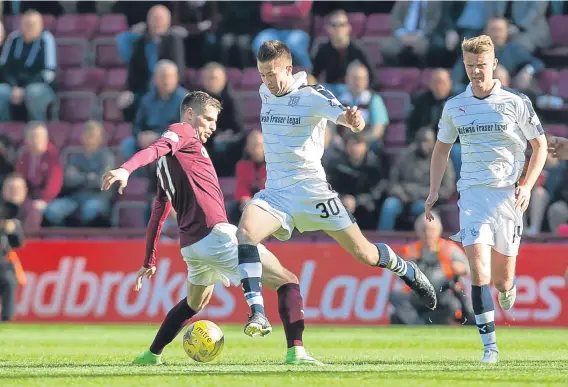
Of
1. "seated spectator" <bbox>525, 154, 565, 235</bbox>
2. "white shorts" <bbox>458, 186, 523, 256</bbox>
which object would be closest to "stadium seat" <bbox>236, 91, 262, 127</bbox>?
"seated spectator" <bbox>525, 154, 565, 235</bbox>

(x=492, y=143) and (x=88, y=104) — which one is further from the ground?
(x=492, y=143)

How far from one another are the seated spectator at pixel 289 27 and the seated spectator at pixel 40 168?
136 inches

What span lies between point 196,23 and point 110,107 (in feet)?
6.55

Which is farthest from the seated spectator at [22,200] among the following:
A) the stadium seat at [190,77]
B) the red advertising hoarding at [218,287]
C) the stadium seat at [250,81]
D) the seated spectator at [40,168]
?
the stadium seat at [250,81]

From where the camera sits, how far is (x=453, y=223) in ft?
54.7

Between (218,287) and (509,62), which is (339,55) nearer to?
(509,62)

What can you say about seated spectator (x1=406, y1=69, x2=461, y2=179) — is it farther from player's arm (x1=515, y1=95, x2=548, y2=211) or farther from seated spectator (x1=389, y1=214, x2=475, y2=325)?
player's arm (x1=515, y1=95, x2=548, y2=211)

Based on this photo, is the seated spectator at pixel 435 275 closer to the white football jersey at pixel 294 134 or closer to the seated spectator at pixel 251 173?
the seated spectator at pixel 251 173

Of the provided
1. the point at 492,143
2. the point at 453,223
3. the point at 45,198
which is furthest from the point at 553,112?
the point at 492,143

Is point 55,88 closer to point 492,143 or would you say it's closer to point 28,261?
point 28,261

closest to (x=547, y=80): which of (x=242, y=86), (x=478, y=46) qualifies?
(x=242, y=86)

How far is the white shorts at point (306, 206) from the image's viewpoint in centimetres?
941

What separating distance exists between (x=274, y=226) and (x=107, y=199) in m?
8.65

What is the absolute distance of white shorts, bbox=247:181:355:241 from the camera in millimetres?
9406
